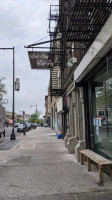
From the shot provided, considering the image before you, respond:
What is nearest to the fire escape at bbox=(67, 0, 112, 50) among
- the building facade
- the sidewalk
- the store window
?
the building facade

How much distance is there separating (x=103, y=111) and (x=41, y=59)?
4391mm

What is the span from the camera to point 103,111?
21.6 ft

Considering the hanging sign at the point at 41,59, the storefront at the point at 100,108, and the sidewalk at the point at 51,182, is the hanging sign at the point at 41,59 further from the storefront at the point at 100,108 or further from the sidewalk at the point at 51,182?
the sidewalk at the point at 51,182

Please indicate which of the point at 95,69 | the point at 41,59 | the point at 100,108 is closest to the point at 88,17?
the point at 95,69

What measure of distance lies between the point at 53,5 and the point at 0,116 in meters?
11.1

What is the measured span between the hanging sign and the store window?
10.4ft

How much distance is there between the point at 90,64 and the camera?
5781 mm

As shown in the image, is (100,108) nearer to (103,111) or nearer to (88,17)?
(103,111)

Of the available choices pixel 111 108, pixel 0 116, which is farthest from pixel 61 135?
pixel 111 108

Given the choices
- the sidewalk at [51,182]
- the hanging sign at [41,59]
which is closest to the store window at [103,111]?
the sidewalk at [51,182]

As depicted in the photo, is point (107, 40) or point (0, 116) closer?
point (107, 40)

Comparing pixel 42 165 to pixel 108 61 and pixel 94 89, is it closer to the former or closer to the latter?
pixel 94 89

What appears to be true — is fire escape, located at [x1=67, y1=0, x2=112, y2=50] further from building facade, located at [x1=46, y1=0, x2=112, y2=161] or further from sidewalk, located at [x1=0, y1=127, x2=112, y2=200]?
sidewalk, located at [x1=0, y1=127, x2=112, y2=200]

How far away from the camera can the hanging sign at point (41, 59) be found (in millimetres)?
9305
